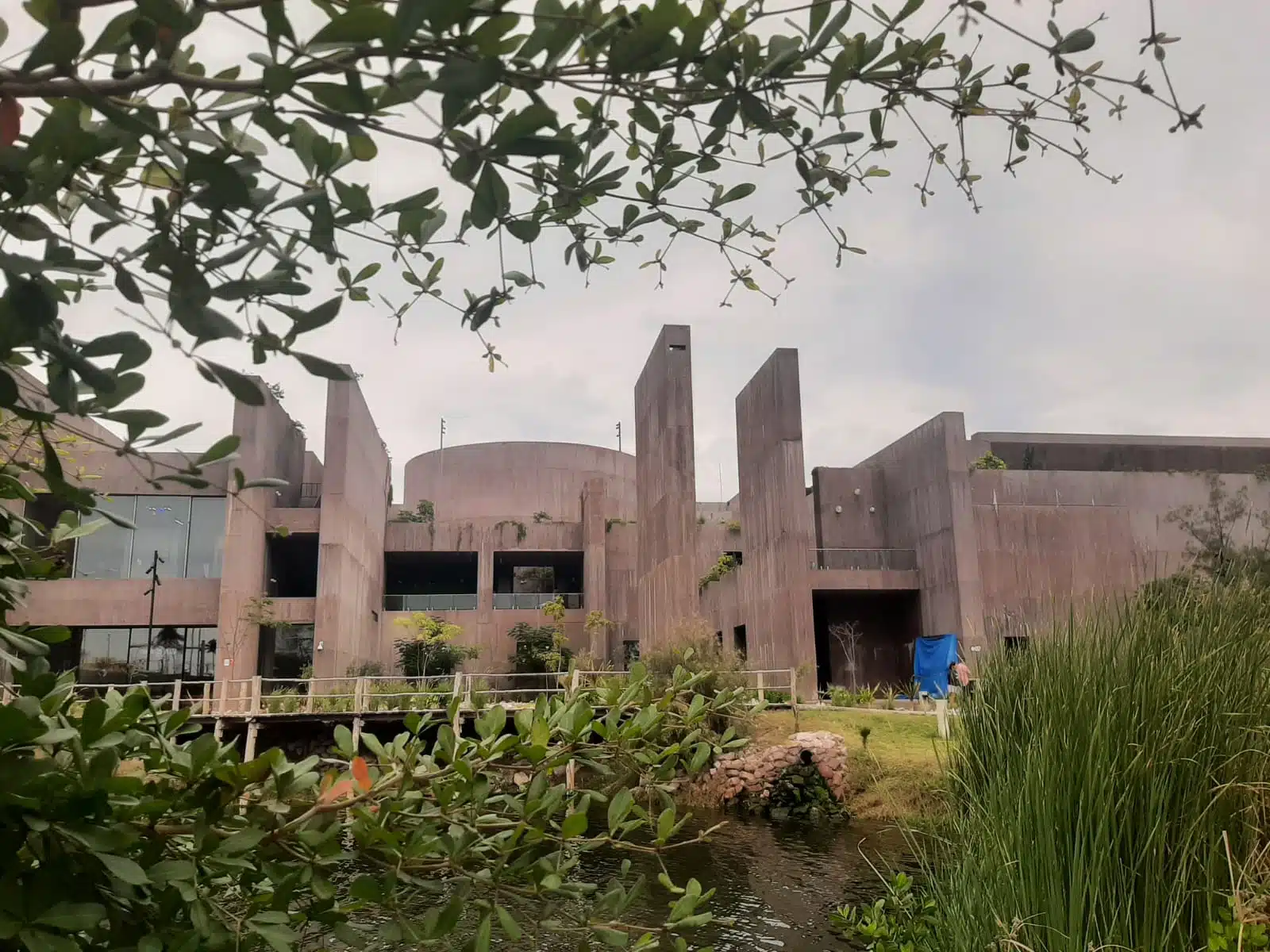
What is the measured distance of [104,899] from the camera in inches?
50.4

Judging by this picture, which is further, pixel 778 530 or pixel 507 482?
pixel 507 482

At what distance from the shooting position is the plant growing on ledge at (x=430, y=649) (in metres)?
26.0

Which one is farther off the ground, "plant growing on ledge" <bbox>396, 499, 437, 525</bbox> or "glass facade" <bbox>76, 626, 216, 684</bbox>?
"plant growing on ledge" <bbox>396, 499, 437, 525</bbox>

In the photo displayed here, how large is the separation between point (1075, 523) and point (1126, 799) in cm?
2263

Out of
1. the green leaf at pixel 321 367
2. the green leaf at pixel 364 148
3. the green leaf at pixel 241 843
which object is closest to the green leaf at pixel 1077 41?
the green leaf at pixel 364 148

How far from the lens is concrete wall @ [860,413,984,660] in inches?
854

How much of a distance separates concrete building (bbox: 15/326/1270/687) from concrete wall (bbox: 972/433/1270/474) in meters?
2.77

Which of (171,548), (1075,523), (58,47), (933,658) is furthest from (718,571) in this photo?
(58,47)

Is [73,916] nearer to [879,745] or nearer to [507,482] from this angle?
[879,745]

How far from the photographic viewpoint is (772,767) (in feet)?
43.2

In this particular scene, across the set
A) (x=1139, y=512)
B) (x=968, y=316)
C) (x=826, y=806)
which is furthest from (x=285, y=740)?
(x=1139, y=512)

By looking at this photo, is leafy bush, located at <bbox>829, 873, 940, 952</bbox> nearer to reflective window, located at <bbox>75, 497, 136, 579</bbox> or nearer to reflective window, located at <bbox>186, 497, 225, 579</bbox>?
reflective window, located at <bbox>186, 497, 225, 579</bbox>

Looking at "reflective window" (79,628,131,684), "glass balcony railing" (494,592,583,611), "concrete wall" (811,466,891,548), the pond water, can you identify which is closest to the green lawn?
the pond water

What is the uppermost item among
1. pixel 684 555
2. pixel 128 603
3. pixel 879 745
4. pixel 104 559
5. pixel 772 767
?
pixel 104 559
